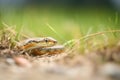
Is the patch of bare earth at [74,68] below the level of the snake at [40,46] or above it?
below

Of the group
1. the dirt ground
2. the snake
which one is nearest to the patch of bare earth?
the dirt ground

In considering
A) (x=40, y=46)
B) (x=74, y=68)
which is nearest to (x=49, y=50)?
(x=40, y=46)

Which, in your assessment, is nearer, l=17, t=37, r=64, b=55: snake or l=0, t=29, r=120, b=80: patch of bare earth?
l=0, t=29, r=120, b=80: patch of bare earth

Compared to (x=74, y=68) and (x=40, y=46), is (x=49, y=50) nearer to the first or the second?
(x=40, y=46)

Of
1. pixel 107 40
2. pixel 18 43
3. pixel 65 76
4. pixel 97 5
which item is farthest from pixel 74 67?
pixel 97 5

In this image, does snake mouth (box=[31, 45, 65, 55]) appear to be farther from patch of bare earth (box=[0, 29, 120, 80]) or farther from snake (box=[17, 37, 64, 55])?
patch of bare earth (box=[0, 29, 120, 80])

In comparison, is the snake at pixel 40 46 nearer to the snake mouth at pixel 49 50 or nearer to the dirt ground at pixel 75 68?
the snake mouth at pixel 49 50

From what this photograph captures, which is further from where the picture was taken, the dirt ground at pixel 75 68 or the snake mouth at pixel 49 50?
the snake mouth at pixel 49 50

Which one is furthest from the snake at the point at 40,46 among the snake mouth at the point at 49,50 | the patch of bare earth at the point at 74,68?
the patch of bare earth at the point at 74,68

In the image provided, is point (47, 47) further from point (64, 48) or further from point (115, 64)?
point (115, 64)
